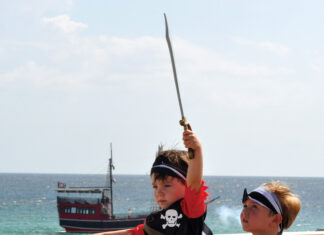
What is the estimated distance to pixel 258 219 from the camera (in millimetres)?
2773

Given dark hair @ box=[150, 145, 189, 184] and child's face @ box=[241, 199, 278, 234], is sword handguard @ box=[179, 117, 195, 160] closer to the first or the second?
dark hair @ box=[150, 145, 189, 184]

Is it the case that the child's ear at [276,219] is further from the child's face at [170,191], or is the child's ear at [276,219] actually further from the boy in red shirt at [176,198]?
the child's face at [170,191]

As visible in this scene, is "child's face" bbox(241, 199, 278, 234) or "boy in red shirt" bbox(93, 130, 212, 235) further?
"child's face" bbox(241, 199, 278, 234)

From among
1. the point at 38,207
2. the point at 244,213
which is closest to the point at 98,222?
the point at 38,207

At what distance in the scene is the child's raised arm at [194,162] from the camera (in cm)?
238

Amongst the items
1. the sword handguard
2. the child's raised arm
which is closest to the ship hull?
the child's raised arm

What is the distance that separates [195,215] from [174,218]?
0.10 meters

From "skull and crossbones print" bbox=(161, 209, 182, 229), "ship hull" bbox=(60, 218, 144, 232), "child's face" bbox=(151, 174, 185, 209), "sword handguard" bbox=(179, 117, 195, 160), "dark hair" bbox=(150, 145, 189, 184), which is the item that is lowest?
"ship hull" bbox=(60, 218, 144, 232)

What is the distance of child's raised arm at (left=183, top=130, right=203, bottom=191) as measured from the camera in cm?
238

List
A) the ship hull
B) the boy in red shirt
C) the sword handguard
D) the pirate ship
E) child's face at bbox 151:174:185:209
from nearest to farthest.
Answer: the sword handguard, the boy in red shirt, child's face at bbox 151:174:185:209, the ship hull, the pirate ship

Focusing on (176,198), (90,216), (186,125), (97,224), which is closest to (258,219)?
(176,198)

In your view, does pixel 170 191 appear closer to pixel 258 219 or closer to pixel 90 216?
pixel 258 219

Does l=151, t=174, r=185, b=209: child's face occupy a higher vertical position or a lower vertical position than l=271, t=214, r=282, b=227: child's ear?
higher

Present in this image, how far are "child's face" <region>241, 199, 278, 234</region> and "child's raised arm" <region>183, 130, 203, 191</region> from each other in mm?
353
